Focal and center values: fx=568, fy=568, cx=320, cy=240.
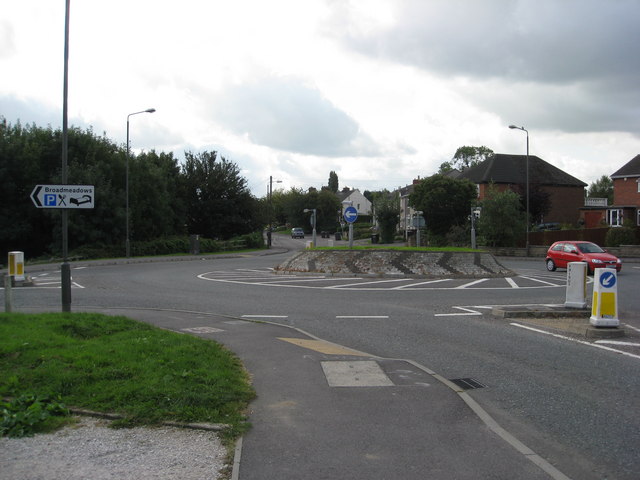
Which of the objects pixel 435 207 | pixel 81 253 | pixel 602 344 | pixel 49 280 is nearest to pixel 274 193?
pixel 435 207

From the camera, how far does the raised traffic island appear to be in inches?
890

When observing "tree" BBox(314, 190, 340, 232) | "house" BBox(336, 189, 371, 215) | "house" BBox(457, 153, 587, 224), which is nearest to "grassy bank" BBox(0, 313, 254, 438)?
"house" BBox(457, 153, 587, 224)

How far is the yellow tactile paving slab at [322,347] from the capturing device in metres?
8.37

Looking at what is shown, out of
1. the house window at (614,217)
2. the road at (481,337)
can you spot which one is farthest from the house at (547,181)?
the road at (481,337)

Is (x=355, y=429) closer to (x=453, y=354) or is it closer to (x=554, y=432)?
(x=554, y=432)

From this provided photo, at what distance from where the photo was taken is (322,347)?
875 centimetres

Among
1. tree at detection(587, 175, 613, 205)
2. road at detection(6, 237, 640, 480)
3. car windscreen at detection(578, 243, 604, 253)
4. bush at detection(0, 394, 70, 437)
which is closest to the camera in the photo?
bush at detection(0, 394, 70, 437)

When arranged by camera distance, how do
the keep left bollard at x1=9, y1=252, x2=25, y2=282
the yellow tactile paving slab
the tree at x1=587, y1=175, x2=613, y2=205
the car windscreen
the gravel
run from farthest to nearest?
the tree at x1=587, y1=175, x2=613, y2=205, the car windscreen, the keep left bollard at x1=9, y1=252, x2=25, y2=282, the yellow tactile paving slab, the gravel

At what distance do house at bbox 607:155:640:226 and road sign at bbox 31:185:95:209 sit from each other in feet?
160

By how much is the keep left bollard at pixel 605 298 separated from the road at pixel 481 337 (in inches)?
26.5

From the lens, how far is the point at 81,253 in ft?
126

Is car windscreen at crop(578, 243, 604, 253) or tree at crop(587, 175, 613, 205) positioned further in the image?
tree at crop(587, 175, 613, 205)

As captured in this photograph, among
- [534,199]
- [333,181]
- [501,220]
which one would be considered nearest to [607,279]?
[501,220]

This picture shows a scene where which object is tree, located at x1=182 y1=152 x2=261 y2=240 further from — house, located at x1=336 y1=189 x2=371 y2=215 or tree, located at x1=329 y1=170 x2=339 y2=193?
tree, located at x1=329 y1=170 x2=339 y2=193
